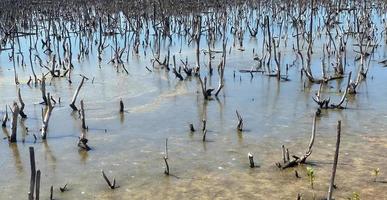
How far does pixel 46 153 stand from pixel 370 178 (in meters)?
2.66

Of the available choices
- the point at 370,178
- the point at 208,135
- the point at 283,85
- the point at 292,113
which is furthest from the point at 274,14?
the point at 370,178

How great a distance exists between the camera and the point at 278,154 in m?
4.70

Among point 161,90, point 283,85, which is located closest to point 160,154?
point 161,90

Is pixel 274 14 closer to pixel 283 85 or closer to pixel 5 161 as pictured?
pixel 283 85

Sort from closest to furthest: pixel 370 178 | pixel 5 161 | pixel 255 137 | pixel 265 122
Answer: pixel 370 178, pixel 5 161, pixel 255 137, pixel 265 122

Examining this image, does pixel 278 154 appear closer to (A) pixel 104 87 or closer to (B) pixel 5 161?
(B) pixel 5 161

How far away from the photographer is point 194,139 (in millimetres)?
5141

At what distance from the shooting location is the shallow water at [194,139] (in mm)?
4055

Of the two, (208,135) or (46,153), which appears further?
(208,135)

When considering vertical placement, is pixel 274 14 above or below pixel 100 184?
above

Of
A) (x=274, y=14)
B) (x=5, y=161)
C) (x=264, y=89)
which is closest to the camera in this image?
(x=5, y=161)

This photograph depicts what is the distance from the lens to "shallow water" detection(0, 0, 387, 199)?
4.05 meters

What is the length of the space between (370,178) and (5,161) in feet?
9.50

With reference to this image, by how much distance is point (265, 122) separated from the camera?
5633 millimetres
